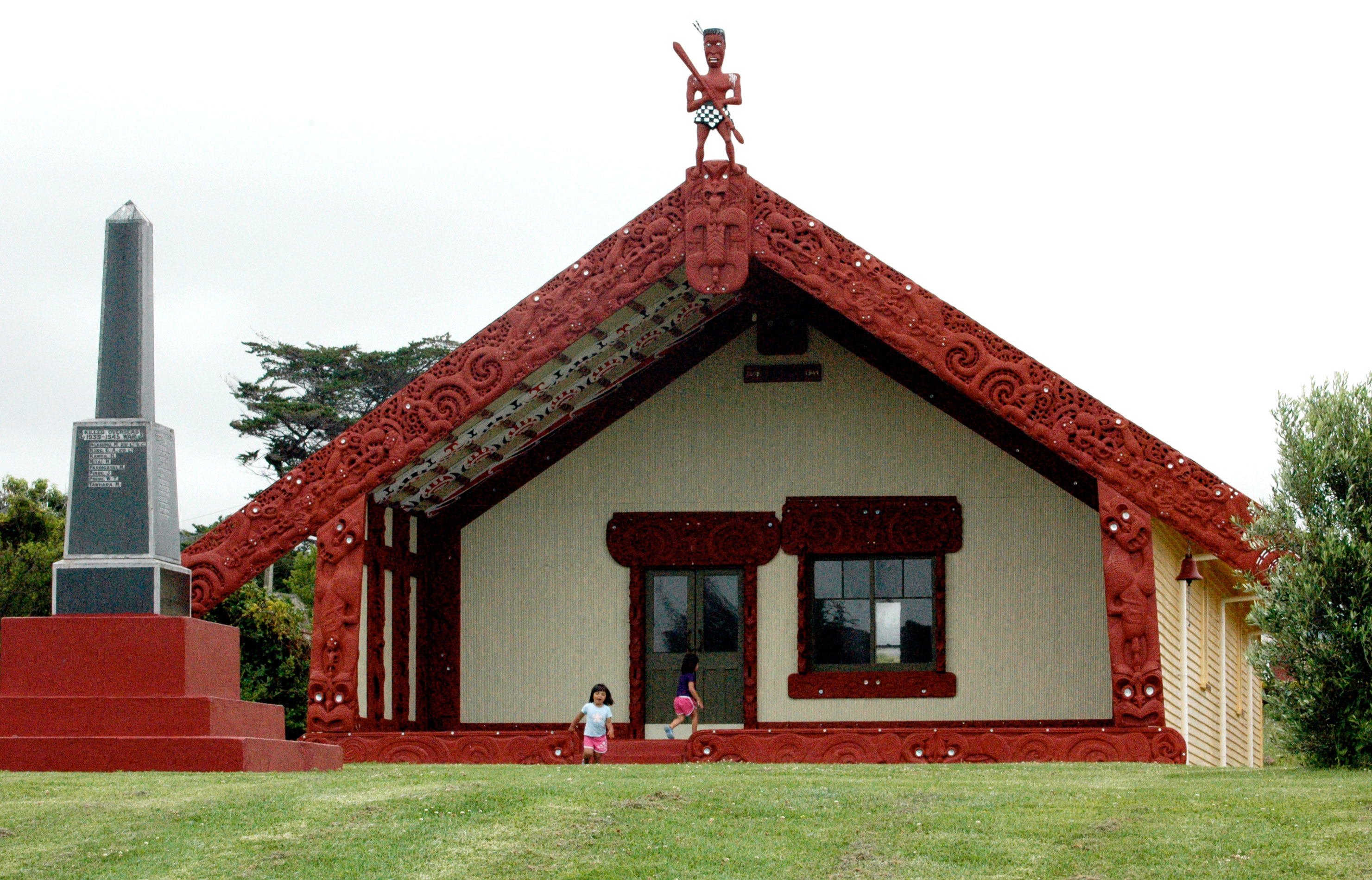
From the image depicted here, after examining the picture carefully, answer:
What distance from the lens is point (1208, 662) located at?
55.2 ft

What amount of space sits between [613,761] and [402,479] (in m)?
3.48

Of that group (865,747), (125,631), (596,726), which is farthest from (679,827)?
(596,726)

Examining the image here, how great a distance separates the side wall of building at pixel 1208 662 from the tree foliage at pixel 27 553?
1624 cm

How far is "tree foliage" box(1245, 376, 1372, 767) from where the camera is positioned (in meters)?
11.2

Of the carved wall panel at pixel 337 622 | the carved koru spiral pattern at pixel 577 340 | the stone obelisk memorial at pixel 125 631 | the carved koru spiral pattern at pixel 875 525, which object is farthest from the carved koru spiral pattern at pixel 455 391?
the carved koru spiral pattern at pixel 875 525

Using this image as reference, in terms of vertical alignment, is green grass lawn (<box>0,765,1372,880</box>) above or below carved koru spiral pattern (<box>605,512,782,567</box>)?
below

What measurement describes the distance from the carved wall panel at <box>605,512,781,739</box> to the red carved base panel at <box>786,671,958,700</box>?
52cm

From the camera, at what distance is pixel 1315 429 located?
11562 mm

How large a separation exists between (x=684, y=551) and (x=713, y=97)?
5.25 meters

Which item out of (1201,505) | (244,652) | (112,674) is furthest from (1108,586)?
(244,652)

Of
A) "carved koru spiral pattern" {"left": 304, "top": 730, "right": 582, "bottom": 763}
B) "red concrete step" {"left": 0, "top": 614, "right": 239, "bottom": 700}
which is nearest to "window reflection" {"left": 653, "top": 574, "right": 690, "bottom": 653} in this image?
"carved koru spiral pattern" {"left": 304, "top": 730, "right": 582, "bottom": 763}

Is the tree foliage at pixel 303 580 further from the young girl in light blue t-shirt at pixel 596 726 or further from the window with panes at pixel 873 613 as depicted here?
the young girl in light blue t-shirt at pixel 596 726

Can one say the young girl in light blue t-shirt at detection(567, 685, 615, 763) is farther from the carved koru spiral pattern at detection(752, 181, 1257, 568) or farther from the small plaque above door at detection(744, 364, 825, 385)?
the small plaque above door at detection(744, 364, 825, 385)

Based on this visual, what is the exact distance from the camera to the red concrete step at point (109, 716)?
11.6m
